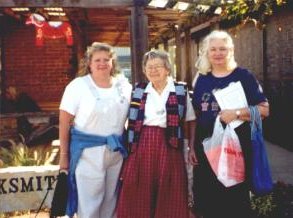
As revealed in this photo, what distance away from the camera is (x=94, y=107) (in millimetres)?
4066

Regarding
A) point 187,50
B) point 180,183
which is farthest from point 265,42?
point 180,183

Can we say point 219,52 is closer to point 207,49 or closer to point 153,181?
point 207,49

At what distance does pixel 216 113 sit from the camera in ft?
12.8

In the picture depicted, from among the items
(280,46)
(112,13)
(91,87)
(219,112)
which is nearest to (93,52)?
(91,87)

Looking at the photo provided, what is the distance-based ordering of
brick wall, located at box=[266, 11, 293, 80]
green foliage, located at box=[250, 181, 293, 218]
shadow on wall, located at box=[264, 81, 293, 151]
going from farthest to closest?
shadow on wall, located at box=[264, 81, 293, 151] < brick wall, located at box=[266, 11, 293, 80] < green foliage, located at box=[250, 181, 293, 218]

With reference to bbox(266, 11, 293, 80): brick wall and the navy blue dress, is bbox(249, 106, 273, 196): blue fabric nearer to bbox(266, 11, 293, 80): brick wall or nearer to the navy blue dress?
the navy blue dress

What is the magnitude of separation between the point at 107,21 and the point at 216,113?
6.81 meters

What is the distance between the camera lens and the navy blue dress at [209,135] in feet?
12.7

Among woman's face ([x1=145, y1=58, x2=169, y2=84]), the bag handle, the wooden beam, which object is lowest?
the bag handle

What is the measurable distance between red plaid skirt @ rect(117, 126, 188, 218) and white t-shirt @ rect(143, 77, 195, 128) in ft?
0.20

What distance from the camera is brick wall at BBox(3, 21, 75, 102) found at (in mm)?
11148

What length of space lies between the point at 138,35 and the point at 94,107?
124 inches

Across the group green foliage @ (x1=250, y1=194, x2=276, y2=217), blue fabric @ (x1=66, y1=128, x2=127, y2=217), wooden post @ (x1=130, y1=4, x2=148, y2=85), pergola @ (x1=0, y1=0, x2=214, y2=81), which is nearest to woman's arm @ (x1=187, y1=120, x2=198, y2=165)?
blue fabric @ (x1=66, y1=128, x2=127, y2=217)

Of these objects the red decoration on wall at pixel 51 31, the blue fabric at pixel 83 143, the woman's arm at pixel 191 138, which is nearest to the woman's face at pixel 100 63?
the blue fabric at pixel 83 143
